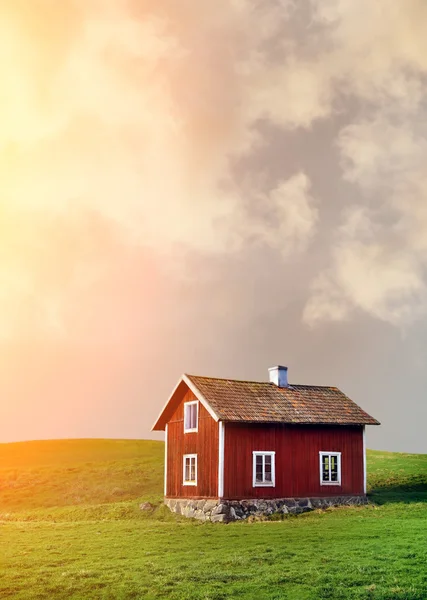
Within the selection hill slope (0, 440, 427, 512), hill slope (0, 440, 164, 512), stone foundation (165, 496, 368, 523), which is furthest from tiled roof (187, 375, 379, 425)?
hill slope (0, 440, 164, 512)

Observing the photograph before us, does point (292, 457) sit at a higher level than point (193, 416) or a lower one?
lower

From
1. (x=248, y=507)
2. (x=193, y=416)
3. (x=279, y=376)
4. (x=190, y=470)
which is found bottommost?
(x=248, y=507)

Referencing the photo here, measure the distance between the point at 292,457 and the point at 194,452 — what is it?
6241mm

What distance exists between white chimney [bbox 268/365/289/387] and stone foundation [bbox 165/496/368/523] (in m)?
8.40

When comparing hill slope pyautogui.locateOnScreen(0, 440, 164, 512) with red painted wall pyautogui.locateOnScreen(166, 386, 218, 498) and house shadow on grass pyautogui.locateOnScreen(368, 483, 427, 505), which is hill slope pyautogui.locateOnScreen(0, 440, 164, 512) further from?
house shadow on grass pyautogui.locateOnScreen(368, 483, 427, 505)

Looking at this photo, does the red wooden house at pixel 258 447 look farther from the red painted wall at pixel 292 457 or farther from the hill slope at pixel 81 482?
the hill slope at pixel 81 482

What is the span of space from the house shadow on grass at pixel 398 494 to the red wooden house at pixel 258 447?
1.97m

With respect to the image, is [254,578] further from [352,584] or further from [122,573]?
[122,573]

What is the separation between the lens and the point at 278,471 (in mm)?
42000

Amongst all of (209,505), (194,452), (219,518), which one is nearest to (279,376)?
(194,452)

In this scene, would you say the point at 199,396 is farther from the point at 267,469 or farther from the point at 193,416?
the point at 267,469

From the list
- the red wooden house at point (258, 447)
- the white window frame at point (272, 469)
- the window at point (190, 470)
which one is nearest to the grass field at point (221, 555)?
the red wooden house at point (258, 447)

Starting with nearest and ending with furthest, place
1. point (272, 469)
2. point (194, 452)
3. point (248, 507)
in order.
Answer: point (248, 507)
point (272, 469)
point (194, 452)

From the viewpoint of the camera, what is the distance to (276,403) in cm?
4444
